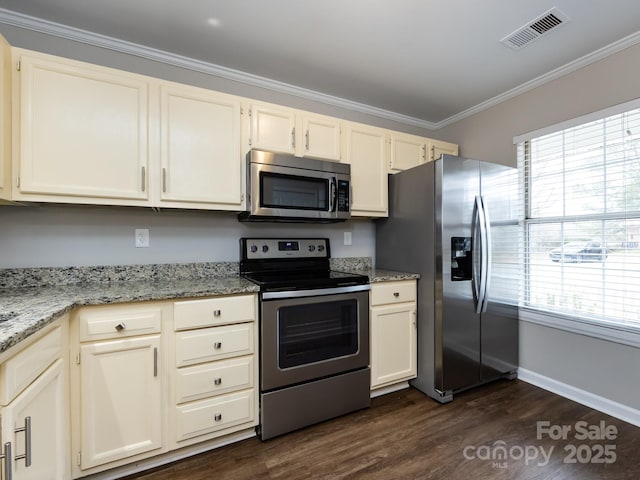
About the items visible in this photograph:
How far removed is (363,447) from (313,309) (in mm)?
823

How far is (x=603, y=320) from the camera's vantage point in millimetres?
2100

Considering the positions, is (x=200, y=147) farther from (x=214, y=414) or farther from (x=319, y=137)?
(x=214, y=414)

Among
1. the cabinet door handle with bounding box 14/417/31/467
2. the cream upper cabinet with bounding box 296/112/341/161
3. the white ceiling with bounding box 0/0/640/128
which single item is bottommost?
the cabinet door handle with bounding box 14/417/31/467

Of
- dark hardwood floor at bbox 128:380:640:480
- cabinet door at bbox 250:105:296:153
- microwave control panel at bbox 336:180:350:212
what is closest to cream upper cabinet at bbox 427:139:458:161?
microwave control panel at bbox 336:180:350:212

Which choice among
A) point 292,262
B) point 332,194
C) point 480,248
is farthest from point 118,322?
point 480,248

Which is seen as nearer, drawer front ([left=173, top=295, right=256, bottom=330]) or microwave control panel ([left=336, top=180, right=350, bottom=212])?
drawer front ([left=173, top=295, right=256, bottom=330])

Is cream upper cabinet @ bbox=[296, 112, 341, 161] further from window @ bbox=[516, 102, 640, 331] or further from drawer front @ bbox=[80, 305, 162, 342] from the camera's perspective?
window @ bbox=[516, 102, 640, 331]

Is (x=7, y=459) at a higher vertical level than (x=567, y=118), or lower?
lower

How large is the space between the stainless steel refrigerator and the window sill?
0.41 feet

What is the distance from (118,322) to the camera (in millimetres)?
1483

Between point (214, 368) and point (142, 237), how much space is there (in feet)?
3.35

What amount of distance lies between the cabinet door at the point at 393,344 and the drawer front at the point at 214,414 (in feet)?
3.04

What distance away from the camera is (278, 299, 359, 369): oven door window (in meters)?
1.87

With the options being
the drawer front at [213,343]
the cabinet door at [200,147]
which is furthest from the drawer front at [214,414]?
the cabinet door at [200,147]
